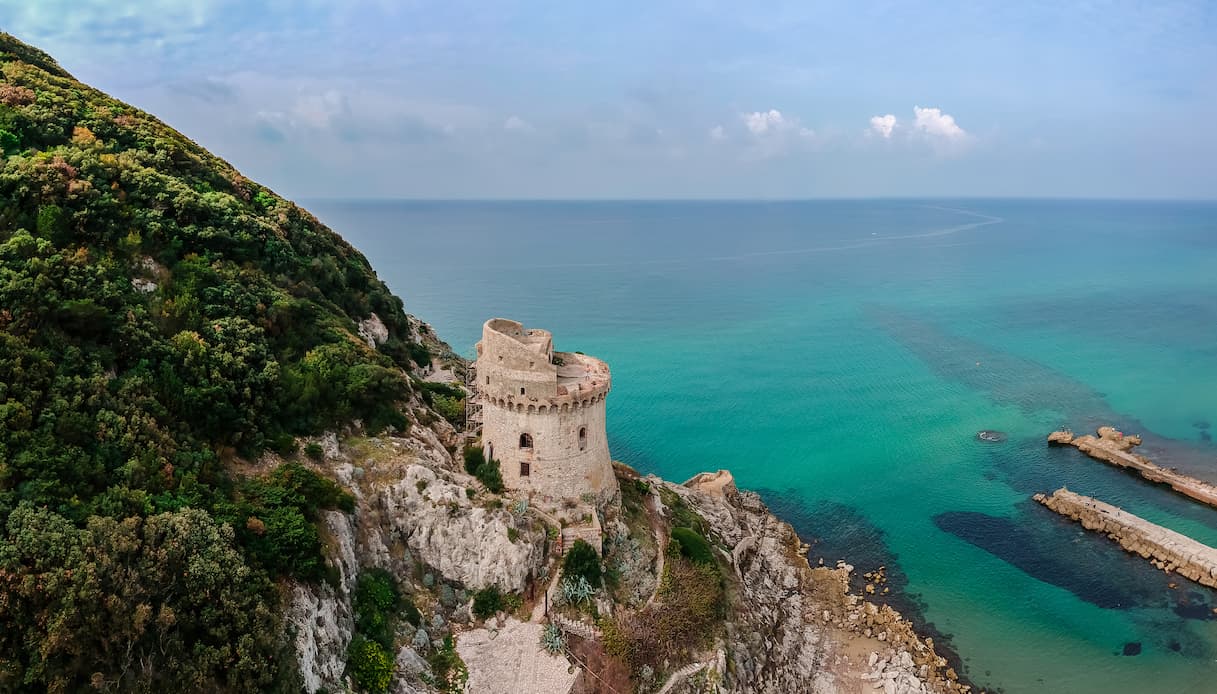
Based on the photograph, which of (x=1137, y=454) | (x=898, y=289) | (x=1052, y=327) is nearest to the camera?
(x=1137, y=454)

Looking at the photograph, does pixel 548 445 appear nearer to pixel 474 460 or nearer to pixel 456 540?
pixel 474 460

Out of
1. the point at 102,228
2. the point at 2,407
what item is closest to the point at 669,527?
the point at 2,407

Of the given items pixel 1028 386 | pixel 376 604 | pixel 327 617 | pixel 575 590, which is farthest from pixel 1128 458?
pixel 327 617

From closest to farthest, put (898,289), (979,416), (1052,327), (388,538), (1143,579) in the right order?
(388,538) < (1143,579) < (979,416) < (1052,327) < (898,289)

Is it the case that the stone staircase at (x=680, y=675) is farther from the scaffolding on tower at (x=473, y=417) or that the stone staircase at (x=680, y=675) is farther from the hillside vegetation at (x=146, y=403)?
the hillside vegetation at (x=146, y=403)

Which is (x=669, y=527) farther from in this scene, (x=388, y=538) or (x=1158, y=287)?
(x=1158, y=287)

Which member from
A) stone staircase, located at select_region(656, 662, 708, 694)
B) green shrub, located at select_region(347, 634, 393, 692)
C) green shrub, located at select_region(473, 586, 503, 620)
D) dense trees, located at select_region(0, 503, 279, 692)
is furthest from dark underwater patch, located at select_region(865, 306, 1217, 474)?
dense trees, located at select_region(0, 503, 279, 692)
